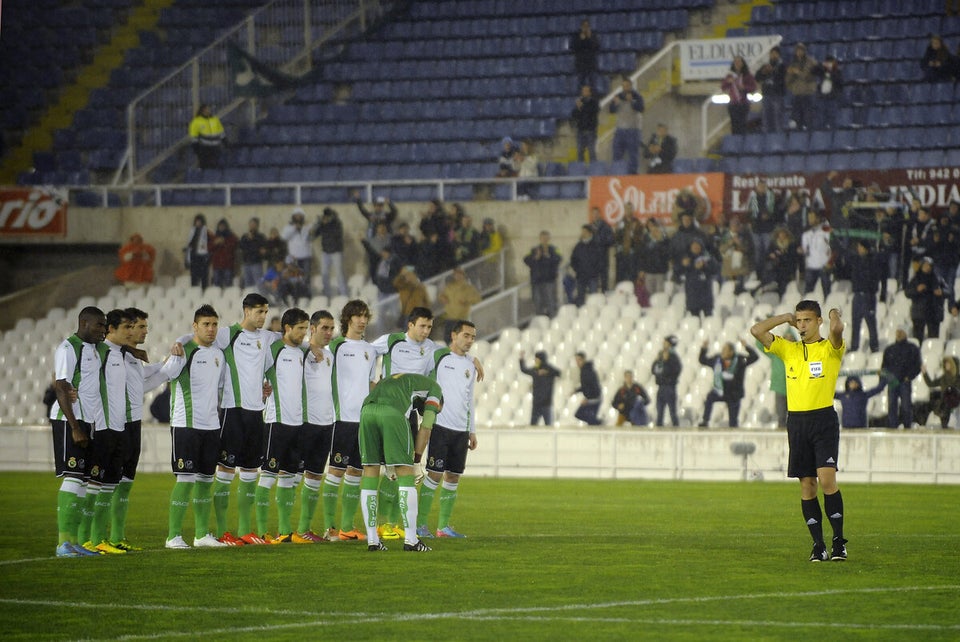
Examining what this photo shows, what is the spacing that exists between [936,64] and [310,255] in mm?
12658

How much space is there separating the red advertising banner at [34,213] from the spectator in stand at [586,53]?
11.3 meters

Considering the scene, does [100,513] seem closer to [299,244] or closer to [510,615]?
[510,615]

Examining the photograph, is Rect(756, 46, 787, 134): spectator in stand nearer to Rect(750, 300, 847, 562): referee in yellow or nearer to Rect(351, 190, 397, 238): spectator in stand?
Rect(351, 190, 397, 238): spectator in stand

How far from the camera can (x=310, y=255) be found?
3253 cm

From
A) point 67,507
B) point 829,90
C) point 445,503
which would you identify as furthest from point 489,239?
point 67,507

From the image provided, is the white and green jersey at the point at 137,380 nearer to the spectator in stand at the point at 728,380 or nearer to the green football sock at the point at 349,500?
the green football sock at the point at 349,500

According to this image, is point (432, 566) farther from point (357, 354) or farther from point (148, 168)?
point (148, 168)

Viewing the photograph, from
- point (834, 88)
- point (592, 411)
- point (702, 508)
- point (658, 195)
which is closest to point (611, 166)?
point (658, 195)

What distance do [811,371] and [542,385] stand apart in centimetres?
1482

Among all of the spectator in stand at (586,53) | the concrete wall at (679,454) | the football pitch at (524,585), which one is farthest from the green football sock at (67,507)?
the spectator in stand at (586,53)

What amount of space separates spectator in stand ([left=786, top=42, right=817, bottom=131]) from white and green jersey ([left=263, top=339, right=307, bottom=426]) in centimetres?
1804

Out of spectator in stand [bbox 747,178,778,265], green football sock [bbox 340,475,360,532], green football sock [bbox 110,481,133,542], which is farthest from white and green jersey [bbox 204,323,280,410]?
spectator in stand [bbox 747,178,778,265]

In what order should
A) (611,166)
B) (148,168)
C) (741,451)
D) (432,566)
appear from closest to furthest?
(432,566) → (741,451) → (611,166) → (148,168)

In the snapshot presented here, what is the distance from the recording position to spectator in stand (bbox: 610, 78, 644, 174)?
106ft
